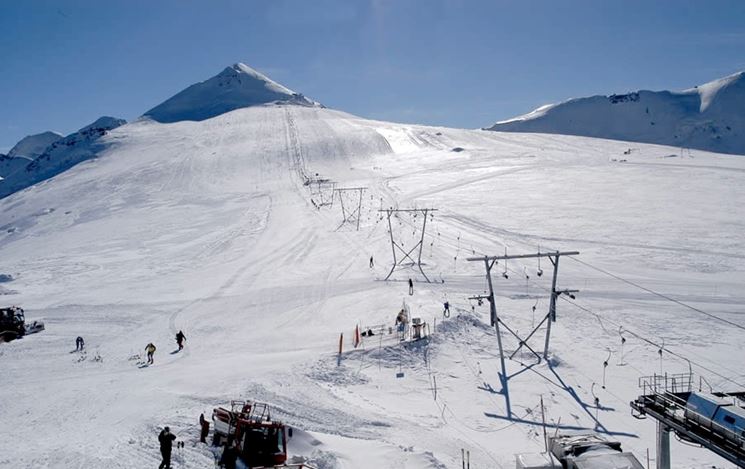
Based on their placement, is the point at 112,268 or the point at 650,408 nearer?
the point at 650,408

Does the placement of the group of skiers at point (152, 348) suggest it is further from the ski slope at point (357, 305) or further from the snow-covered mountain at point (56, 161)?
the snow-covered mountain at point (56, 161)

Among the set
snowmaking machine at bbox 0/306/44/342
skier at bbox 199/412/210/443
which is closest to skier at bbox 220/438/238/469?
skier at bbox 199/412/210/443

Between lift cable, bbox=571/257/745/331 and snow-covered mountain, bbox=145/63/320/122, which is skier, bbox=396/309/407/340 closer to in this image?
lift cable, bbox=571/257/745/331

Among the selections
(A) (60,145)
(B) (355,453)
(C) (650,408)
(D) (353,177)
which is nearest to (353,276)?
(B) (355,453)

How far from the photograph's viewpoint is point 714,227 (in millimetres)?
52656

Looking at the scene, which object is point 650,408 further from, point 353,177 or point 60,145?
point 60,145

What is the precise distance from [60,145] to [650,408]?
535 feet

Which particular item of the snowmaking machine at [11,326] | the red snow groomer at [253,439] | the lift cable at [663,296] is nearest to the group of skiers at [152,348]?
the snowmaking machine at [11,326]

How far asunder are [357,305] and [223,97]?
15874 cm

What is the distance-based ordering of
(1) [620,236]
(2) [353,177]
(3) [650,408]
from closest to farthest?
(3) [650,408], (1) [620,236], (2) [353,177]

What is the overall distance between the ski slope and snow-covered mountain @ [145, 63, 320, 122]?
76.1 meters

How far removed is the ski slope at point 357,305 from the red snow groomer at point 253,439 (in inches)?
45.8

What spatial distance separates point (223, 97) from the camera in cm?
17912

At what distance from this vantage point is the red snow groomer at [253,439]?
14.5 m
